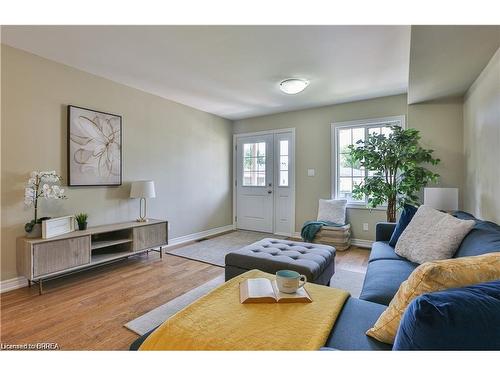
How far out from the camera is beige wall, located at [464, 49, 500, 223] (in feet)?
6.73

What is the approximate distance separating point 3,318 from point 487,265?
10.1 feet

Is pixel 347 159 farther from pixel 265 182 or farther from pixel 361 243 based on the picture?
pixel 265 182

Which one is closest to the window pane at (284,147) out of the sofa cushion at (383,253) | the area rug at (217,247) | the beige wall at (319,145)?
the beige wall at (319,145)

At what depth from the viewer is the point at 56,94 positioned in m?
2.86

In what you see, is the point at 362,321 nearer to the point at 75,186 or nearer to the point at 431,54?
the point at 431,54

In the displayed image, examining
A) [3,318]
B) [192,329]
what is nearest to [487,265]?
[192,329]

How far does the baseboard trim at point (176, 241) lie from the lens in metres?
2.49

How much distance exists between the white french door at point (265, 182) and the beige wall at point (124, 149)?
0.31m

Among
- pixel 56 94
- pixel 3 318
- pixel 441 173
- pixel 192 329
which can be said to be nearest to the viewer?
pixel 192 329

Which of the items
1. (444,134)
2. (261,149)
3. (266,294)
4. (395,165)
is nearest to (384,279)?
(266,294)

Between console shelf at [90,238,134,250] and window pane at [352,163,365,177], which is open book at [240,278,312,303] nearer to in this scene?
console shelf at [90,238,134,250]

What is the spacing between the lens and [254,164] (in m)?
5.41

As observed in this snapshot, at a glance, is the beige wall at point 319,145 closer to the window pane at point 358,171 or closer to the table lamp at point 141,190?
the window pane at point 358,171

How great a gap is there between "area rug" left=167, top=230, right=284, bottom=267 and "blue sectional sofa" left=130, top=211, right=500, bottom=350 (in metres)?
1.98
